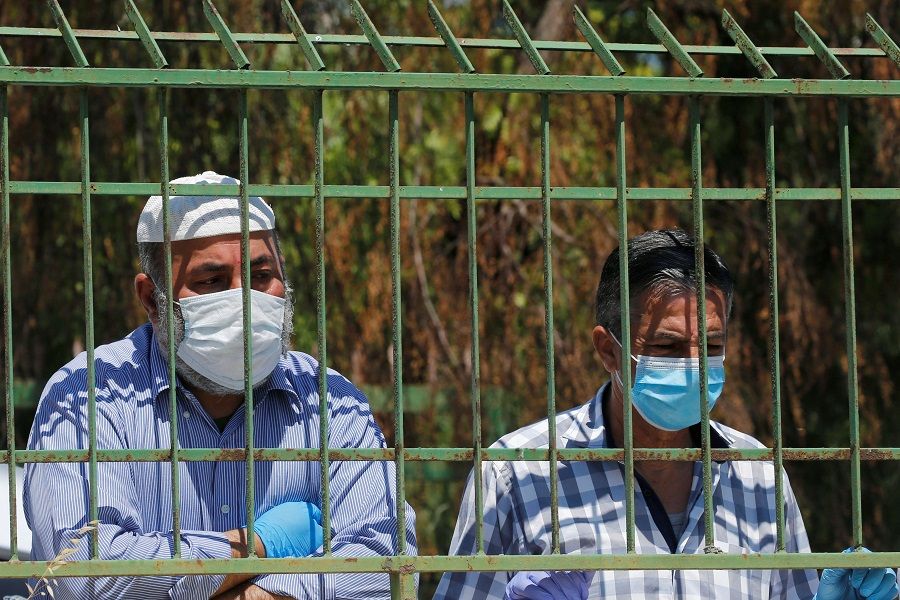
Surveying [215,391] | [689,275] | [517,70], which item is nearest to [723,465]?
[689,275]

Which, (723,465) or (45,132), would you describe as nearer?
(723,465)

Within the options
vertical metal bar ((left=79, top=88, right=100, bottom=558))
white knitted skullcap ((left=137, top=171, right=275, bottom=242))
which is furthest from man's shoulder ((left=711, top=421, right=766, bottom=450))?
vertical metal bar ((left=79, top=88, right=100, bottom=558))

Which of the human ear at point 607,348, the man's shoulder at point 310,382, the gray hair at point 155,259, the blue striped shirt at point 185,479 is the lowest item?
the blue striped shirt at point 185,479

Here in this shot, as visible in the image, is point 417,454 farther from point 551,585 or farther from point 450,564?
point 551,585

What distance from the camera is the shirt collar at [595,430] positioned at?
2824mm

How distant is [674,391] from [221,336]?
0.88 meters

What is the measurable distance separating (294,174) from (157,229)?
109 inches

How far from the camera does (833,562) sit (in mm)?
2336

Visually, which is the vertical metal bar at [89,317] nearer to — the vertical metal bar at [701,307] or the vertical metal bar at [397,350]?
the vertical metal bar at [397,350]

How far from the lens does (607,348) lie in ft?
9.45

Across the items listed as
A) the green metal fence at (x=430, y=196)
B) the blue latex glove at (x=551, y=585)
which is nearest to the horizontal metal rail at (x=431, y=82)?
the green metal fence at (x=430, y=196)

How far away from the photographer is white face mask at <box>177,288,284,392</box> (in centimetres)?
265

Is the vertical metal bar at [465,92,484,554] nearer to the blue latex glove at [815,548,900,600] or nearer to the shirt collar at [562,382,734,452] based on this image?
the shirt collar at [562,382,734,452]

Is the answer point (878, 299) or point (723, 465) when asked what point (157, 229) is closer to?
point (723, 465)
